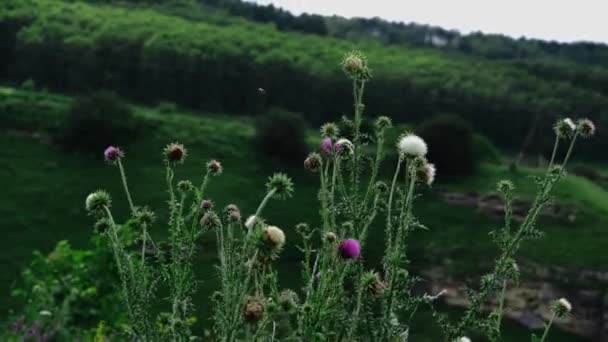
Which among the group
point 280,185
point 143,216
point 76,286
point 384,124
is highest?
point 384,124

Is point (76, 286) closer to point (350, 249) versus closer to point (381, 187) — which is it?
point (381, 187)

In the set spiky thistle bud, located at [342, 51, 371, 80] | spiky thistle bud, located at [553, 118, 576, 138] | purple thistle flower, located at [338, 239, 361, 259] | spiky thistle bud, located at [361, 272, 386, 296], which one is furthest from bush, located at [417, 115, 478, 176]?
purple thistle flower, located at [338, 239, 361, 259]

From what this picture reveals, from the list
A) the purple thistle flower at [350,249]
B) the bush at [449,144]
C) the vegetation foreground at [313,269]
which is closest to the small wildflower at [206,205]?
the vegetation foreground at [313,269]

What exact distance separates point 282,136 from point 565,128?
38.8m

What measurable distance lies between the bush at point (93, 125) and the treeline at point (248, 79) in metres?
18.0

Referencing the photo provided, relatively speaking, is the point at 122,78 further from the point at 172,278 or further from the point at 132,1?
the point at 172,278

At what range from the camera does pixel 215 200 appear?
36.1 meters

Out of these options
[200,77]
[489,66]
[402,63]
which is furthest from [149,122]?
[489,66]

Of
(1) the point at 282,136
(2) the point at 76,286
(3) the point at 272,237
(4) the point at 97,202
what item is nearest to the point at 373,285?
(3) the point at 272,237

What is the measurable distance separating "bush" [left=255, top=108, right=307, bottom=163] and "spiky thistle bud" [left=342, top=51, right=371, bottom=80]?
126 feet

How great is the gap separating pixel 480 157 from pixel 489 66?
30.6 m

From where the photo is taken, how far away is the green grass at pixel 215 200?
98.0 ft

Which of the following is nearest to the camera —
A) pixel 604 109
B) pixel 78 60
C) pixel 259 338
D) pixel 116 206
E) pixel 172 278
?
pixel 259 338

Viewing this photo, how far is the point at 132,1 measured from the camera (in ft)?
343
